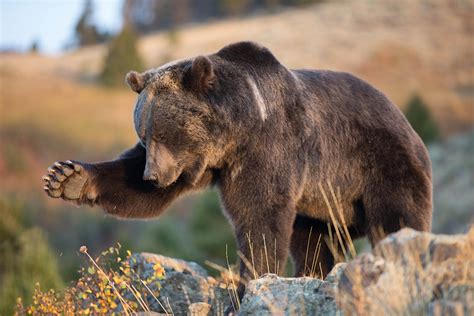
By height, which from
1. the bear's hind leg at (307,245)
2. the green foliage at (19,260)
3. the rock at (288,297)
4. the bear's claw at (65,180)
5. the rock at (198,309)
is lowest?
the green foliage at (19,260)

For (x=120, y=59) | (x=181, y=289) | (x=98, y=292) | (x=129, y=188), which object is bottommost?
(x=120, y=59)

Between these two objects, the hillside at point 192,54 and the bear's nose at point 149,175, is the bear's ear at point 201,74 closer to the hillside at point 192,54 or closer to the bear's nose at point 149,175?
the bear's nose at point 149,175

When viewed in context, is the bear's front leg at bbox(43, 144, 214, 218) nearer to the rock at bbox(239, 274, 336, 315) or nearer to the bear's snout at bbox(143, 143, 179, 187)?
the bear's snout at bbox(143, 143, 179, 187)

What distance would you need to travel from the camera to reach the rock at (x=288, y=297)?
4.56 metres

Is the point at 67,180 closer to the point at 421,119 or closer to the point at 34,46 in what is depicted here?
the point at 421,119

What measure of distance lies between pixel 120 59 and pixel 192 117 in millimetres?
45451

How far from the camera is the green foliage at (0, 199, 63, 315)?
9898mm

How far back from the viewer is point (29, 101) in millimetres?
43969

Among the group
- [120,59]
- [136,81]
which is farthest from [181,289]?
[120,59]

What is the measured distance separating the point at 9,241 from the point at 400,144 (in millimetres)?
9295

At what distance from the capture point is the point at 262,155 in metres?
5.84

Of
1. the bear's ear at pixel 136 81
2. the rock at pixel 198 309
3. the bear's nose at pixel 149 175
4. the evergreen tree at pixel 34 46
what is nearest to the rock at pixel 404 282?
the rock at pixel 198 309

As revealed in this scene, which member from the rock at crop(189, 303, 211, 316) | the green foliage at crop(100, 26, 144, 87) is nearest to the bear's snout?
the rock at crop(189, 303, 211, 316)

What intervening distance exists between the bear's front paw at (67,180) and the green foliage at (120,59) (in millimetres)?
42195
